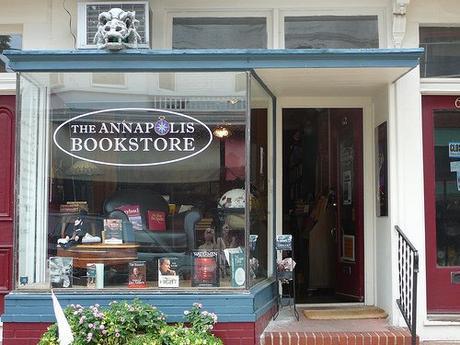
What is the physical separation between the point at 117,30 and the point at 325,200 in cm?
340

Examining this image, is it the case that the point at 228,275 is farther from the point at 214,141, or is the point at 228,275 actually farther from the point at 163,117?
the point at 163,117

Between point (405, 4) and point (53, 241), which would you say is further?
point (405, 4)

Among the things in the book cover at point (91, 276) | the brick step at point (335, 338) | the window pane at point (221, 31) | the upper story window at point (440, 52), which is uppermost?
the window pane at point (221, 31)

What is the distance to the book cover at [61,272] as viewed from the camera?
17.3 feet

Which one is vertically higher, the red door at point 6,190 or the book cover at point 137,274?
the red door at point 6,190

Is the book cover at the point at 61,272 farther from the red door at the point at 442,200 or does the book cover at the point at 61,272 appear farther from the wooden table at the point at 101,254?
the red door at the point at 442,200

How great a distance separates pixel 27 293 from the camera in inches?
202

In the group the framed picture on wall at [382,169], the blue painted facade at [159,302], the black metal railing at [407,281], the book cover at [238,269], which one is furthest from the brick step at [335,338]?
the framed picture on wall at [382,169]

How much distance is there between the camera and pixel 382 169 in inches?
238

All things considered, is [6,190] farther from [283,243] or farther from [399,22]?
[399,22]

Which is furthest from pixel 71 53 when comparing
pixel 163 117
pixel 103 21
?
pixel 163 117

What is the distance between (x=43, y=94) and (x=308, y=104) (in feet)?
8.98

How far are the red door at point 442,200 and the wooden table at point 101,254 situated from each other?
2.93 m

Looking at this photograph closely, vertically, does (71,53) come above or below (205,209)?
above
